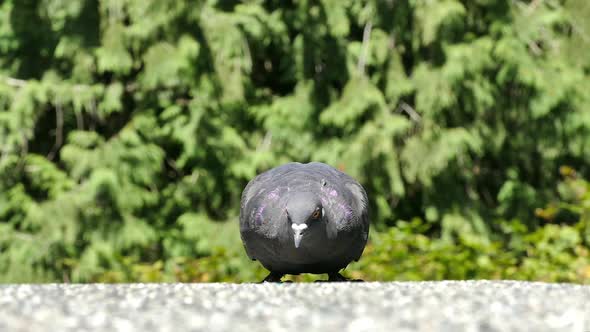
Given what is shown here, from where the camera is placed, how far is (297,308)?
3053 mm

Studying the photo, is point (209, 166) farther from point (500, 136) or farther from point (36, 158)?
point (500, 136)

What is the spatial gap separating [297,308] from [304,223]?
723 millimetres

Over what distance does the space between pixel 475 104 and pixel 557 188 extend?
1.47m

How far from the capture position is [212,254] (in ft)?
26.7

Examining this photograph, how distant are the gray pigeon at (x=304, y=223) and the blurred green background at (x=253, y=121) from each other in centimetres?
349

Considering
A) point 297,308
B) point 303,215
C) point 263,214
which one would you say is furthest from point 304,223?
point 297,308

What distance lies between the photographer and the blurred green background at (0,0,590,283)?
8000 mm

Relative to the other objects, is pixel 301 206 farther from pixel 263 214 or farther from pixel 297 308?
pixel 297 308

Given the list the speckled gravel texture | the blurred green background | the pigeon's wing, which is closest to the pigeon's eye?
the pigeon's wing

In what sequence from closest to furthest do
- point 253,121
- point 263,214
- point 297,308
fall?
point 297,308 < point 263,214 < point 253,121

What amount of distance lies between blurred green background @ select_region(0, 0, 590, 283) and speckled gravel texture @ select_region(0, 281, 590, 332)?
394 cm

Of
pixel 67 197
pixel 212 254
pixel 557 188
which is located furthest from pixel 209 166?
pixel 557 188

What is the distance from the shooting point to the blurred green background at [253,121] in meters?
8.00

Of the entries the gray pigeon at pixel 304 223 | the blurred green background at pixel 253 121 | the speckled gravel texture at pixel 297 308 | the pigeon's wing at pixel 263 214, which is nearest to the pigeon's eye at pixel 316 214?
the gray pigeon at pixel 304 223
